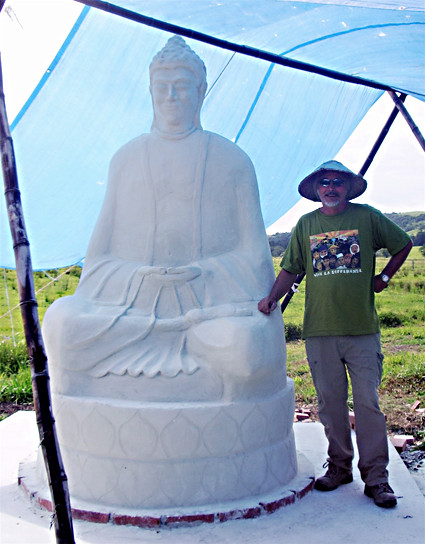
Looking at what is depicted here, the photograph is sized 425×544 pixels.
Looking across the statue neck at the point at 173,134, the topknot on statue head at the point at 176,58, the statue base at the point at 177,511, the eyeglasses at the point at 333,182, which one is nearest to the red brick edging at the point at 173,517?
the statue base at the point at 177,511

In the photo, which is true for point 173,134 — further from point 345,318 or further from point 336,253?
point 345,318

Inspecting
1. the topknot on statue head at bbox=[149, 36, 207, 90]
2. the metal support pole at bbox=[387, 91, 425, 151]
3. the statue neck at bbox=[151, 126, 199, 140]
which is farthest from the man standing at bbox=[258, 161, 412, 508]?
the metal support pole at bbox=[387, 91, 425, 151]

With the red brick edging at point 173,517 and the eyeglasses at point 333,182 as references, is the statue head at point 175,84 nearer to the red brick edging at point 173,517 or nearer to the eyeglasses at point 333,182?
the eyeglasses at point 333,182

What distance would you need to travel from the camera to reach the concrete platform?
2672 mm

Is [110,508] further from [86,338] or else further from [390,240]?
[390,240]

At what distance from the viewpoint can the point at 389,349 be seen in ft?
28.6

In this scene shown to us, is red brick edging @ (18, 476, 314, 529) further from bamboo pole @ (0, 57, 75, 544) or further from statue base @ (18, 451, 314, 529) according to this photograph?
bamboo pole @ (0, 57, 75, 544)

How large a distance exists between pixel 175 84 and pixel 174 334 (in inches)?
60.4

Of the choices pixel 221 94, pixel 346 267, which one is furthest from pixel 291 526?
pixel 221 94

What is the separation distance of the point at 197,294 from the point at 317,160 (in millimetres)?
3013

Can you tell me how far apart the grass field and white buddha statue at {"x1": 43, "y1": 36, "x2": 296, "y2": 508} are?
1478 mm

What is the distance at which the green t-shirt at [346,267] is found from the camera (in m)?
3.17

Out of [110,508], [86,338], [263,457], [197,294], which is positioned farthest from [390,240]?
[110,508]

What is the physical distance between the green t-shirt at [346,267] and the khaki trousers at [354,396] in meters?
0.09
